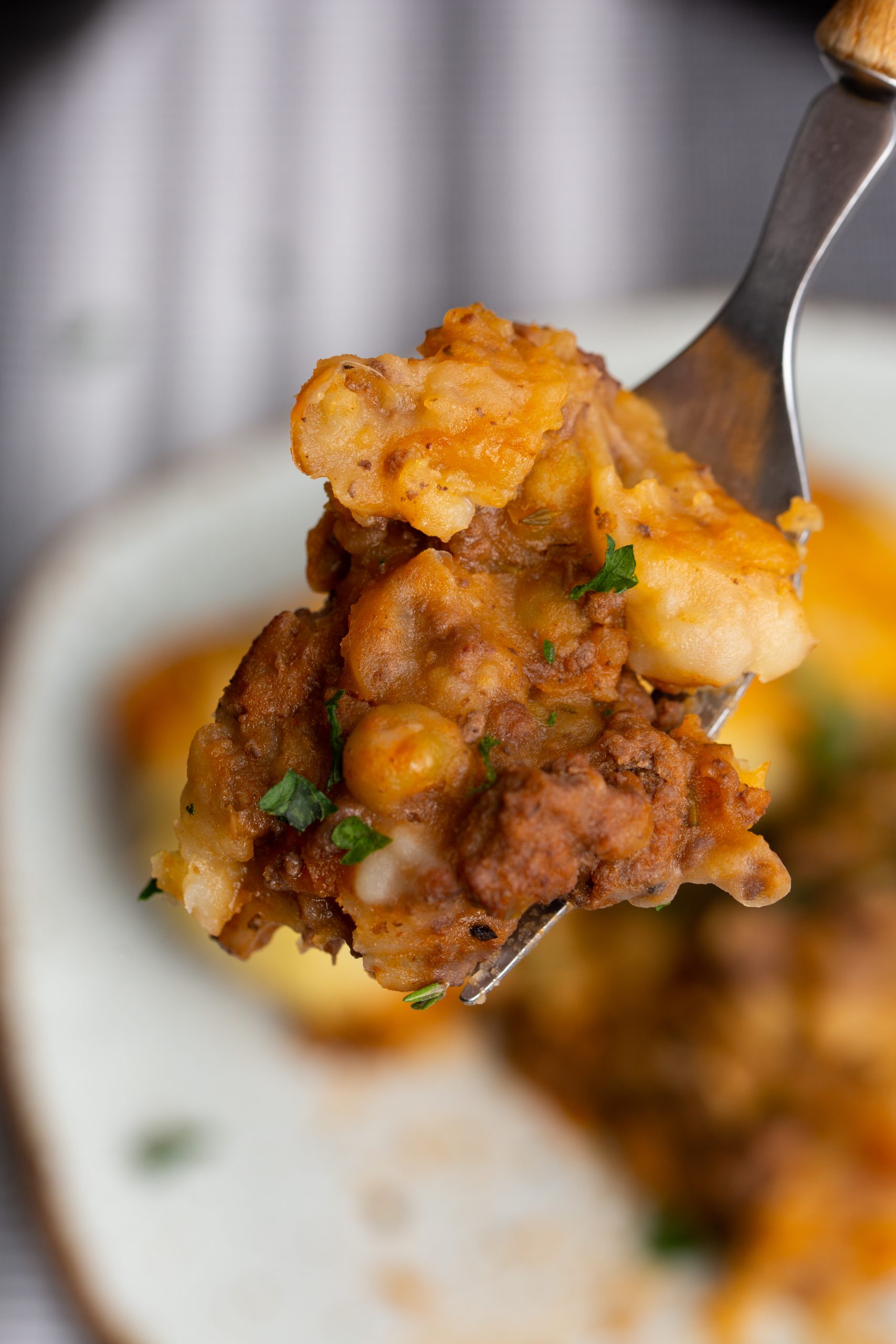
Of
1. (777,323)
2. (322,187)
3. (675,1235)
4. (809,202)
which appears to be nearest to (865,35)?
(809,202)

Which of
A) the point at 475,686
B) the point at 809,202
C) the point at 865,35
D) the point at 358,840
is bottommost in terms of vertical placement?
the point at 358,840

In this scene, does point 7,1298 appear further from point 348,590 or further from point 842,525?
point 842,525

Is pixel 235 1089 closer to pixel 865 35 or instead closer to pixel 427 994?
pixel 427 994

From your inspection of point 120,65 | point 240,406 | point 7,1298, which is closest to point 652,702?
point 240,406

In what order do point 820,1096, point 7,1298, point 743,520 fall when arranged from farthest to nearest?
point 7,1298 < point 820,1096 < point 743,520

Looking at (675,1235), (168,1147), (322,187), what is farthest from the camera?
(322,187)

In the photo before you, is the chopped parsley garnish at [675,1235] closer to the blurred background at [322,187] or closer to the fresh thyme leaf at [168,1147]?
the fresh thyme leaf at [168,1147]
